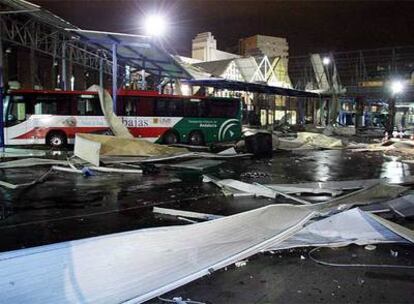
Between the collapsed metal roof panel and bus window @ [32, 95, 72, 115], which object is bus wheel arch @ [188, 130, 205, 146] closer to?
bus window @ [32, 95, 72, 115]

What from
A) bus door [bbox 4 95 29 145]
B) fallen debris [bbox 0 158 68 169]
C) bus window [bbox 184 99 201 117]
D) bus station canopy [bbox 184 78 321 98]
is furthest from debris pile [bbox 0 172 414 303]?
bus station canopy [bbox 184 78 321 98]

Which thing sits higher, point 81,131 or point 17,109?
point 17,109

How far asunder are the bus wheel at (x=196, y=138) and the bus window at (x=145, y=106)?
2.59 m

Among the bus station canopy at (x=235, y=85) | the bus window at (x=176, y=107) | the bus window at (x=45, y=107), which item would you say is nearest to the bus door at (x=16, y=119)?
the bus window at (x=45, y=107)

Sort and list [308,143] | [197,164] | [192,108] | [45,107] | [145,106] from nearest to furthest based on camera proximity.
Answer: [197,164]
[45,107]
[308,143]
[145,106]
[192,108]

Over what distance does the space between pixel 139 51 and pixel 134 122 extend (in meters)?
3.22

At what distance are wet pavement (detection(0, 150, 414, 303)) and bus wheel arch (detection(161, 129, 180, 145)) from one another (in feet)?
25.9

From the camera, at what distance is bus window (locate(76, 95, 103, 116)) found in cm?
2002

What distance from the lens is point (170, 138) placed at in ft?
73.4

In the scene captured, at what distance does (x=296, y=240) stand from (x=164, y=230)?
4.95 ft

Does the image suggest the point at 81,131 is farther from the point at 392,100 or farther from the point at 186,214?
the point at 392,100

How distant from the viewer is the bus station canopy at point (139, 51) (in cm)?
1727

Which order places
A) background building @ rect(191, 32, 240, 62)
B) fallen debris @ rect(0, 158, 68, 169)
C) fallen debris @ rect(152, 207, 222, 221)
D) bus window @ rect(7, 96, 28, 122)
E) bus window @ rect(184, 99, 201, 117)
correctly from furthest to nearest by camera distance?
background building @ rect(191, 32, 240, 62), bus window @ rect(184, 99, 201, 117), bus window @ rect(7, 96, 28, 122), fallen debris @ rect(0, 158, 68, 169), fallen debris @ rect(152, 207, 222, 221)

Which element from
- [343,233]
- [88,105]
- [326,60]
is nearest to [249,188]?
[343,233]
